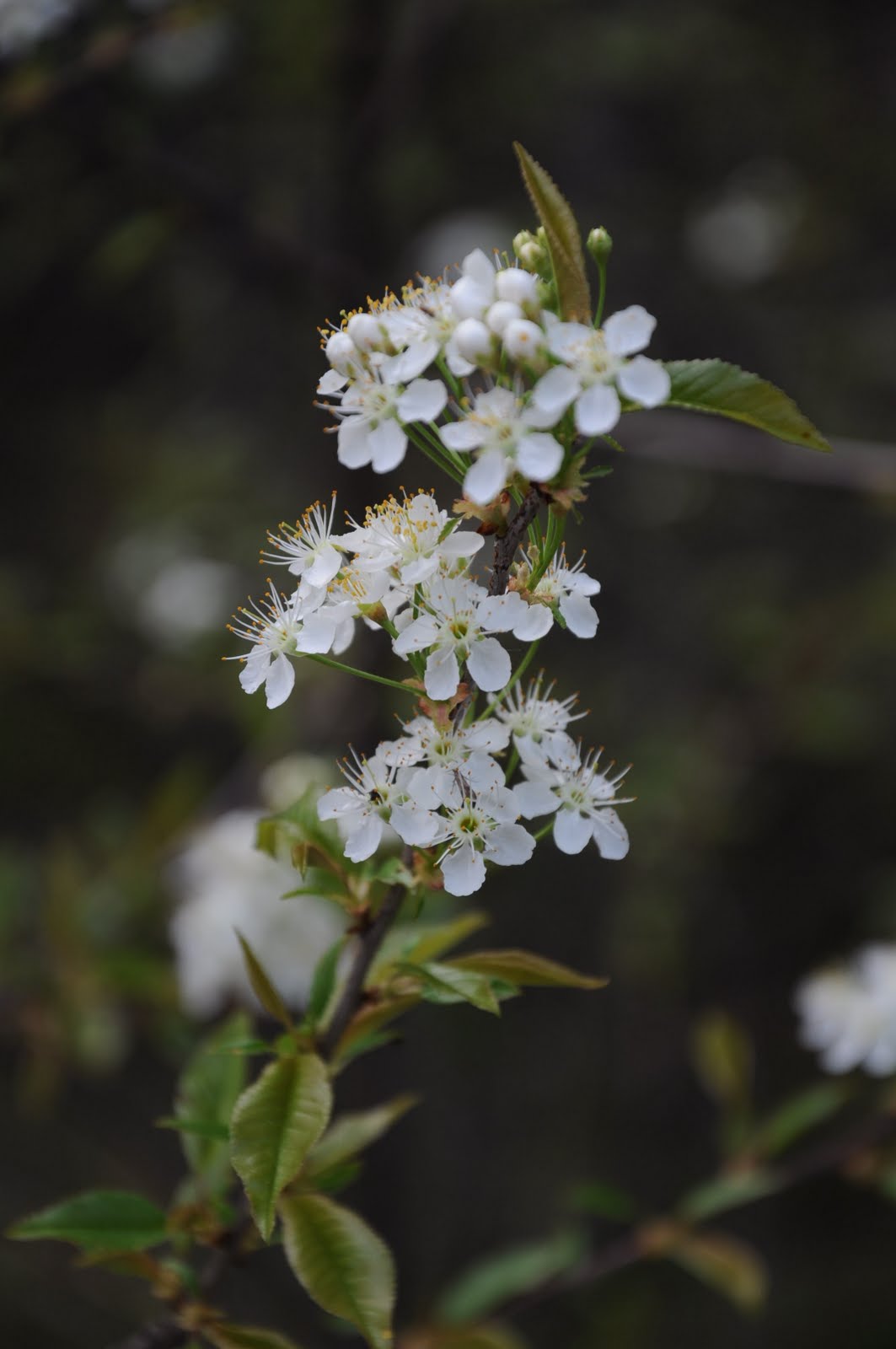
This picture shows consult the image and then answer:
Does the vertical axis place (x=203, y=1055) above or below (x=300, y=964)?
below

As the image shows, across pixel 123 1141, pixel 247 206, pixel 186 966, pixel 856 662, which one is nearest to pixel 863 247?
pixel 856 662

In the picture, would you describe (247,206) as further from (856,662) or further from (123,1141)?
(123,1141)

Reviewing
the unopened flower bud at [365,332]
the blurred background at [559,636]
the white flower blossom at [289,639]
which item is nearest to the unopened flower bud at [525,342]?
the unopened flower bud at [365,332]

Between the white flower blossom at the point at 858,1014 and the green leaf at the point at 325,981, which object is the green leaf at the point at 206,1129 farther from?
the white flower blossom at the point at 858,1014

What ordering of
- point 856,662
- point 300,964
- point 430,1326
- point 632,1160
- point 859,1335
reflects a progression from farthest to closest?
point 632,1160 → point 859,1335 → point 856,662 → point 300,964 → point 430,1326

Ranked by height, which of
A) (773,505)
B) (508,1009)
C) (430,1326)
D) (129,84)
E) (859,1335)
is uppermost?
Answer: (773,505)

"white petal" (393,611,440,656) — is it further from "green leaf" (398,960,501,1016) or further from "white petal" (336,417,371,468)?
"green leaf" (398,960,501,1016)

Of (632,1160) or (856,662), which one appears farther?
(632,1160)
